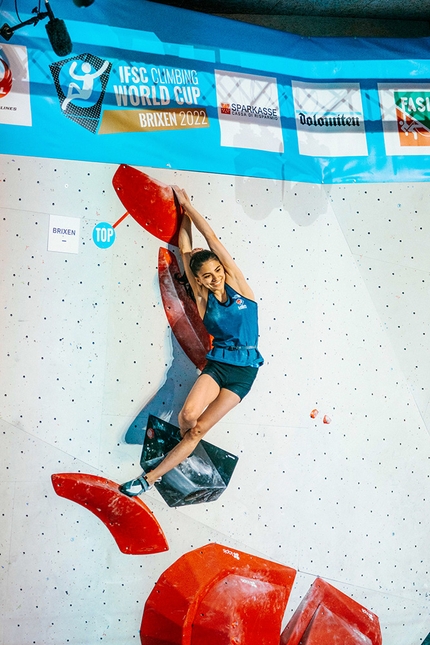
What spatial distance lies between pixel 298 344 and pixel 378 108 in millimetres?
1309

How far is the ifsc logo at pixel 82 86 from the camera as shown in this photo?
2.88 m

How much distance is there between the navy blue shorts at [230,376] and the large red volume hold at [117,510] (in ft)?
2.19

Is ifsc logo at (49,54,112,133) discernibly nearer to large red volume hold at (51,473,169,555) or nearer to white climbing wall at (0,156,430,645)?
white climbing wall at (0,156,430,645)

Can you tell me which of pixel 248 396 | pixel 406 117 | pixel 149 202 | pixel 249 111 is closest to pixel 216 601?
pixel 248 396

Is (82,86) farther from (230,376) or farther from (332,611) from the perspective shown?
(332,611)

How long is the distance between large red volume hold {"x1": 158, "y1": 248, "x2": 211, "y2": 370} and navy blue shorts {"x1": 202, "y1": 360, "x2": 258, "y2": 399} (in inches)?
2.5

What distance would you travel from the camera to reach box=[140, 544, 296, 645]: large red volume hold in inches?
118

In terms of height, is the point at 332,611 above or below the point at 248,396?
below

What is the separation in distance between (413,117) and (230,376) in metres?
1.70

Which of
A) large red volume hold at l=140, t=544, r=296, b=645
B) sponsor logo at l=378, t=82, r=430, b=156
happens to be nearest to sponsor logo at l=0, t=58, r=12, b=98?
sponsor logo at l=378, t=82, r=430, b=156

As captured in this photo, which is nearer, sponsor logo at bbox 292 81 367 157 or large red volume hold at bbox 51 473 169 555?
large red volume hold at bbox 51 473 169 555

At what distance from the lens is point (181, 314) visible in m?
3.07

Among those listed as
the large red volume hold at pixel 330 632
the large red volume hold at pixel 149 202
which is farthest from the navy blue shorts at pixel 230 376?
the large red volume hold at pixel 330 632

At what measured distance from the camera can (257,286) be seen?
320 cm
